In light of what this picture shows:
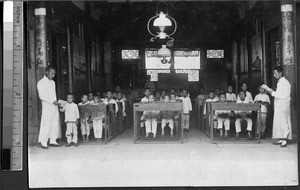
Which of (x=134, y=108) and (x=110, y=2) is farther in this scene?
(x=134, y=108)

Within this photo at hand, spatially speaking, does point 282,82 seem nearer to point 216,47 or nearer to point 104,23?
point 216,47

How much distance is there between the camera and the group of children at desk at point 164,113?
8.90m

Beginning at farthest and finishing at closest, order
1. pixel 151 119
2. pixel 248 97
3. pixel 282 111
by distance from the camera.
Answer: pixel 151 119
pixel 248 97
pixel 282 111

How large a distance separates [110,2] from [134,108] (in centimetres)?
249

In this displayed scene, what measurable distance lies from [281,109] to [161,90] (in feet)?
7.42

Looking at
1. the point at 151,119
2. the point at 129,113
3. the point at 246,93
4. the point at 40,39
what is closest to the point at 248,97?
the point at 246,93

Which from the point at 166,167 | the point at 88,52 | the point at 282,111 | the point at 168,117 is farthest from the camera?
the point at 168,117

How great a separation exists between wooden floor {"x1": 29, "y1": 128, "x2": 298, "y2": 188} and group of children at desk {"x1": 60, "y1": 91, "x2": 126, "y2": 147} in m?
0.48

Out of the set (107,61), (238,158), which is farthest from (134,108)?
(238,158)

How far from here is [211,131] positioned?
9367mm

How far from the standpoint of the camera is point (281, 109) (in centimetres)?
823

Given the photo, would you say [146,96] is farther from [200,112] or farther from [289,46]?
[289,46]

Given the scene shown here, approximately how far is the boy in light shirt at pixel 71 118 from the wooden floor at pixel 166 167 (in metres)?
0.31

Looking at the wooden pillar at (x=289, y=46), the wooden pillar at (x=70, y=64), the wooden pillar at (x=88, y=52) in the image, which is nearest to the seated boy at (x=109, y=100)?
the wooden pillar at (x=88, y=52)
